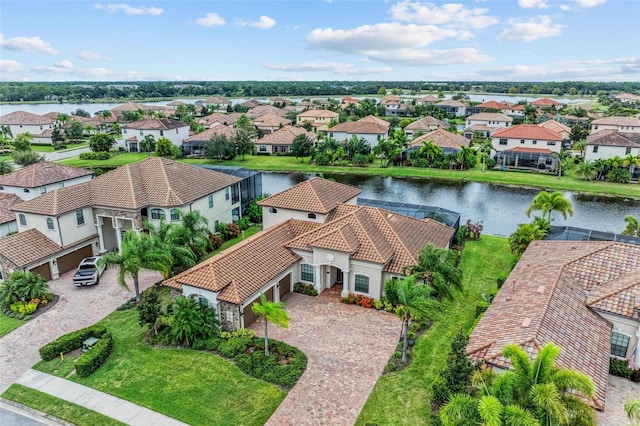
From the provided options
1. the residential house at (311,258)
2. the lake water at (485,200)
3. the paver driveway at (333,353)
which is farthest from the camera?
the lake water at (485,200)

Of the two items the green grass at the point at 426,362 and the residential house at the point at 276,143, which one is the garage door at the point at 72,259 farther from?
the residential house at the point at 276,143

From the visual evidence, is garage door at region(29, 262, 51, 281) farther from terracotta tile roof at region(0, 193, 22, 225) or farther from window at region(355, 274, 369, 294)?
window at region(355, 274, 369, 294)

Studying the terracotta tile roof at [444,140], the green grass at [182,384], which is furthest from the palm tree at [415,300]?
the terracotta tile roof at [444,140]

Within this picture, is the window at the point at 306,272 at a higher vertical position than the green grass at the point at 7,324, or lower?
higher

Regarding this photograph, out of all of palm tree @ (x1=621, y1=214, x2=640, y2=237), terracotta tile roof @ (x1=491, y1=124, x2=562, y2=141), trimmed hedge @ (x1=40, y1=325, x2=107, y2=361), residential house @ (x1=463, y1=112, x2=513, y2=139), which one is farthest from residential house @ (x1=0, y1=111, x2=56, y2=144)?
palm tree @ (x1=621, y1=214, x2=640, y2=237)

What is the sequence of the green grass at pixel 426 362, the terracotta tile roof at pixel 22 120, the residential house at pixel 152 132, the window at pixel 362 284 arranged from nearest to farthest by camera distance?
1. the green grass at pixel 426 362
2. the window at pixel 362 284
3. the residential house at pixel 152 132
4. the terracotta tile roof at pixel 22 120

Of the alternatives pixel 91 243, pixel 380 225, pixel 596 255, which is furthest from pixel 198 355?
pixel 596 255

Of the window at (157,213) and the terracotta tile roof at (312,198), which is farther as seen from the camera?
the window at (157,213)

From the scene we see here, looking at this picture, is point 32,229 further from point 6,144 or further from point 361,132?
point 6,144
